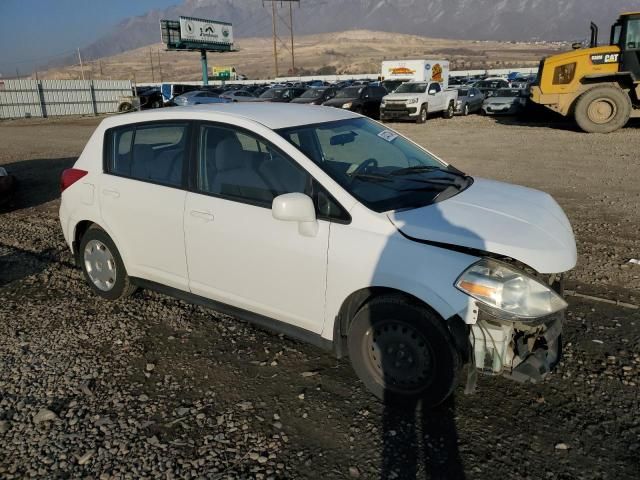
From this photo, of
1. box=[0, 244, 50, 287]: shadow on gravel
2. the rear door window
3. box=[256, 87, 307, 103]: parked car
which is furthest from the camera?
box=[256, 87, 307, 103]: parked car

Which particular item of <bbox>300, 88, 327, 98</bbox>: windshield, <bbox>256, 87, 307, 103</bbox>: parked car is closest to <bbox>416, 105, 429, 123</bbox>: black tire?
<bbox>300, 88, 327, 98</bbox>: windshield

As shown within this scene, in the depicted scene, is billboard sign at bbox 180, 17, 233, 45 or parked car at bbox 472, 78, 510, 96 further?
billboard sign at bbox 180, 17, 233, 45

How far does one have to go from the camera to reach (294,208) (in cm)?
312

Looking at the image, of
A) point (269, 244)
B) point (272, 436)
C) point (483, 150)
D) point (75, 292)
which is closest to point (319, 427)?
point (272, 436)

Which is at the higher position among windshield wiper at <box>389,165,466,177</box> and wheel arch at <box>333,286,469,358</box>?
windshield wiper at <box>389,165,466,177</box>

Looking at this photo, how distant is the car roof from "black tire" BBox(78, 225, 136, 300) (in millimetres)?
939

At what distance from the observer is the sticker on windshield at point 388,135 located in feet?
14.0

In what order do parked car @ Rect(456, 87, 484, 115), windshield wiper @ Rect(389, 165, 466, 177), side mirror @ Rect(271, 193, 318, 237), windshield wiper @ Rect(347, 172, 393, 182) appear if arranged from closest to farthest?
side mirror @ Rect(271, 193, 318, 237) < windshield wiper @ Rect(347, 172, 393, 182) < windshield wiper @ Rect(389, 165, 466, 177) < parked car @ Rect(456, 87, 484, 115)

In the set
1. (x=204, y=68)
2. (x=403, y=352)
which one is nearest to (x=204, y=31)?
(x=204, y=68)

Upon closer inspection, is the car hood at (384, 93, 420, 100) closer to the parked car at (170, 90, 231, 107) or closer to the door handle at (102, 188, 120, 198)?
the parked car at (170, 90, 231, 107)

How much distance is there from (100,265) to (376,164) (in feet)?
8.57

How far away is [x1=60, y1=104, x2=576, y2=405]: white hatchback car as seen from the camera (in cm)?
293

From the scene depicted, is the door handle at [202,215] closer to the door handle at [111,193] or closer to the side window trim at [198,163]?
the side window trim at [198,163]

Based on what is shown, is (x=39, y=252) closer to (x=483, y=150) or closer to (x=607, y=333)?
(x=607, y=333)
